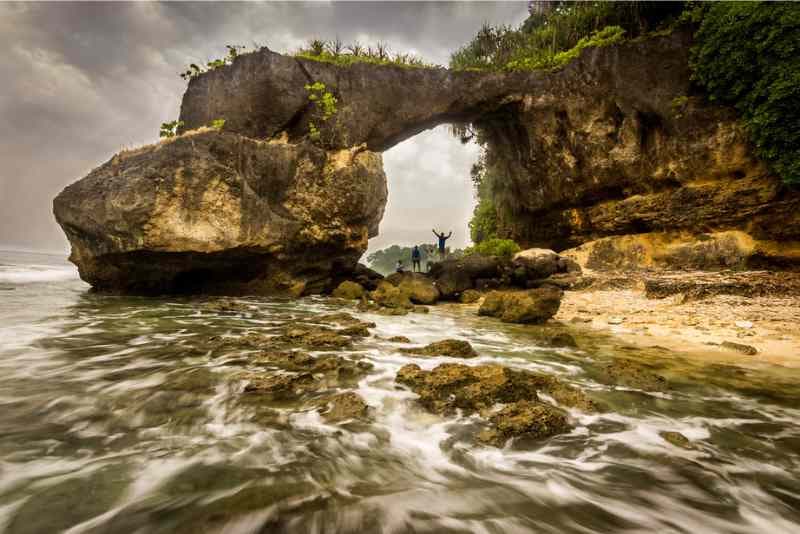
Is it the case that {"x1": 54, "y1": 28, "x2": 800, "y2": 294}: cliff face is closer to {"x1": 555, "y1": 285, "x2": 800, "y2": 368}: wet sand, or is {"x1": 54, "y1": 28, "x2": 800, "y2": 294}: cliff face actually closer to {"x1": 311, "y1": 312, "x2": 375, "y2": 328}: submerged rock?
{"x1": 311, "y1": 312, "x2": 375, "y2": 328}: submerged rock

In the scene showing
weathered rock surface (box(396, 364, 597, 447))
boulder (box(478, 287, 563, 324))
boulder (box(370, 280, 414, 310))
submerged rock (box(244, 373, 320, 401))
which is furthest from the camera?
boulder (box(370, 280, 414, 310))

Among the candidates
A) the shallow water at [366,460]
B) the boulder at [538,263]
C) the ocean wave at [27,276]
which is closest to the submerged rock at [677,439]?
the shallow water at [366,460]

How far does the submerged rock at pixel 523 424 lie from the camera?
2471 mm

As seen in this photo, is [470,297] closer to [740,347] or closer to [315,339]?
[740,347]

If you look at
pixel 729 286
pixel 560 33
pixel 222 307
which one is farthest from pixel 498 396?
pixel 560 33

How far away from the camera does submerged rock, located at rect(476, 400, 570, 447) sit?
97.3 inches

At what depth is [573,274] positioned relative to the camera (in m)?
11.6

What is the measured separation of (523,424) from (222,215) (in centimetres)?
865

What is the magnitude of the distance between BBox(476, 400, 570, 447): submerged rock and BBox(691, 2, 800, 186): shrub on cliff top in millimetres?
11648

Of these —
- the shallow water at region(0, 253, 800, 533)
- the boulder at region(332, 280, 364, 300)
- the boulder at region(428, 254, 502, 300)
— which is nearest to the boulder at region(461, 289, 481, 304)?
the boulder at region(428, 254, 502, 300)

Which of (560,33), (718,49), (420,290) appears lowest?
(420,290)

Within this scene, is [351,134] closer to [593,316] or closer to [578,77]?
[578,77]

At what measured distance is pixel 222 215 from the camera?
8867 millimetres

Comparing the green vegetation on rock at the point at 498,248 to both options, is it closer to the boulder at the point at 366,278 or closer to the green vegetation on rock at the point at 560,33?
the boulder at the point at 366,278
